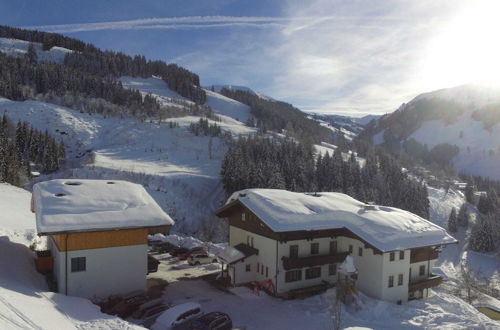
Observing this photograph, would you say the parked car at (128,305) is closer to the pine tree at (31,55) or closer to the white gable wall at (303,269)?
the white gable wall at (303,269)

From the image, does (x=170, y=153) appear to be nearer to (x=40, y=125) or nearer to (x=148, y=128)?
(x=148, y=128)

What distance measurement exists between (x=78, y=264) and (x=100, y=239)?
183 cm

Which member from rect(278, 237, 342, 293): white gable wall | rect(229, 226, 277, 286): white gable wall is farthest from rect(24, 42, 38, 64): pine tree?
rect(278, 237, 342, 293): white gable wall

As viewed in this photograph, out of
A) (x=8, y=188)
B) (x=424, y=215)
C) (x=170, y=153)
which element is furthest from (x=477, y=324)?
(x=170, y=153)

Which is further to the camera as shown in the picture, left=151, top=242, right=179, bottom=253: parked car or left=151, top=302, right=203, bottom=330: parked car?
left=151, top=242, right=179, bottom=253: parked car

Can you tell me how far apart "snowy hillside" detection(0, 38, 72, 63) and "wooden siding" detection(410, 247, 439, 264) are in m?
199

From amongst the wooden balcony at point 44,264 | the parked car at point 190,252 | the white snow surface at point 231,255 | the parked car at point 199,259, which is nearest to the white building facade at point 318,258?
the white snow surface at point 231,255

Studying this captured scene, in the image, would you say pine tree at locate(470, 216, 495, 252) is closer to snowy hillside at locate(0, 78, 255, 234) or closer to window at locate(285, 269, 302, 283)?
snowy hillside at locate(0, 78, 255, 234)

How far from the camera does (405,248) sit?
25.7 m

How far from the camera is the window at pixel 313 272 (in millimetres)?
27000

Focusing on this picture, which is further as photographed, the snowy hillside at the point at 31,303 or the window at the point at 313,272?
the window at the point at 313,272

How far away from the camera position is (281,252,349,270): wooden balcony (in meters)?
25.3

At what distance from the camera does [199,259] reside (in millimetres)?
32344

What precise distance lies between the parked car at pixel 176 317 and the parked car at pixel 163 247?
1746 cm
